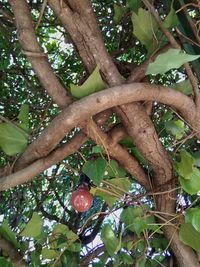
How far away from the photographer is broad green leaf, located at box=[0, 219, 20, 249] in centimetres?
90

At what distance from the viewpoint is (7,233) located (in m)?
0.90

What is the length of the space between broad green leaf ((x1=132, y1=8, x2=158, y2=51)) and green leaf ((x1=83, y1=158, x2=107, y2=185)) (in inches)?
9.8

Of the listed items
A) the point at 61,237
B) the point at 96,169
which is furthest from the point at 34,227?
the point at 96,169

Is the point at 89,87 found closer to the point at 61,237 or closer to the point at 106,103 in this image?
the point at 106,103

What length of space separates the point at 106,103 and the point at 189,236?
340 mm

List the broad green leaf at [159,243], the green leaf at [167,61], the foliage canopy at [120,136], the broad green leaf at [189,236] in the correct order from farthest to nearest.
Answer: the broad green leaf at [159,243] < the broad green leaf at [189,236] < the foliage canopy at [120,136] < the green leaf at [167,61]

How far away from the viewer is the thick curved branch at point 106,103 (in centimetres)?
68

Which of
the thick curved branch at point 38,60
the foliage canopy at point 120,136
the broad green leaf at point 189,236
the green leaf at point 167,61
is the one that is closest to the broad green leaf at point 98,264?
the foliage canopy at point 120,136

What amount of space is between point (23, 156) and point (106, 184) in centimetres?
18

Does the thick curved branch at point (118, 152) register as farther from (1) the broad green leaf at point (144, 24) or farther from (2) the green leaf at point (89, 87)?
(1) the broad green leaf at point (144, 24)

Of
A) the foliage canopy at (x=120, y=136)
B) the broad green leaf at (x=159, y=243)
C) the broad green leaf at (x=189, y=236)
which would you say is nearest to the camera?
the foliage canopy at (x=120, y=136)

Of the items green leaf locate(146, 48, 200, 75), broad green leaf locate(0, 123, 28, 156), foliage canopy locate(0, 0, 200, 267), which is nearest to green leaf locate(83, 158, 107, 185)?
foliage canopy locate(0, 0, 200, 267)

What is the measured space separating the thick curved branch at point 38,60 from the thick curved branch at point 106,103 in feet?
0.15

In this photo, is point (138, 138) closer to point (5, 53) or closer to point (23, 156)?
point (23, 156)
